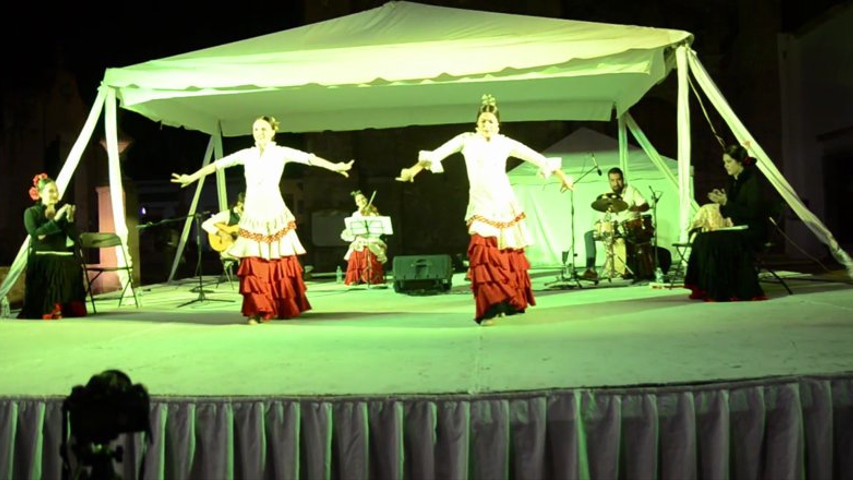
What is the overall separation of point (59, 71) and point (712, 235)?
41.5 ft

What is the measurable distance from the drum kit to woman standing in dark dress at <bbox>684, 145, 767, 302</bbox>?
2347mm

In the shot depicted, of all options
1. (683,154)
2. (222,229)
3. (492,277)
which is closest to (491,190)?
(492,277)

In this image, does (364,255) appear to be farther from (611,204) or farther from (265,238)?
(265,238)

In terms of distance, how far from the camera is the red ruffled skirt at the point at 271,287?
6.02m

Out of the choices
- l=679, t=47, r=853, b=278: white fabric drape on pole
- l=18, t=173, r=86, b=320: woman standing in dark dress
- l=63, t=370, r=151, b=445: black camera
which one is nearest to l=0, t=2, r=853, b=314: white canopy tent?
l=679, t=47, r=853, b=278: white fabric drape on pole

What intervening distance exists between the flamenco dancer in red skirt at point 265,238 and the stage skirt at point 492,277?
1.44 metres

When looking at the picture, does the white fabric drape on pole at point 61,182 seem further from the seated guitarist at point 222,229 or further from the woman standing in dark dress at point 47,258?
the seated guitarist at point 222,229

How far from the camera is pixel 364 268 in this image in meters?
11.2

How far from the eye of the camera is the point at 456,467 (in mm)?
2984

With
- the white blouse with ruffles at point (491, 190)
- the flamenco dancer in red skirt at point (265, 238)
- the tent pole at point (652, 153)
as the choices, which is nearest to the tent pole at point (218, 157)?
the flamenco dancer in red skirt at point (265, 238)

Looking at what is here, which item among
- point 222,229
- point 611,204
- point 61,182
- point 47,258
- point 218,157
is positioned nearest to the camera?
point 47,258

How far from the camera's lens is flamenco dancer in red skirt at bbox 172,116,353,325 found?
6.02 metres

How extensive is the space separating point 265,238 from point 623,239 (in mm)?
5473

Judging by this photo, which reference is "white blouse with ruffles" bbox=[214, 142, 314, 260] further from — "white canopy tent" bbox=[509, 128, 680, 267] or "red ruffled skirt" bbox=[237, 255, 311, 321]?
"white canopy tent" bbox=[509, 128, 680, 267]
